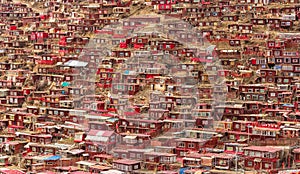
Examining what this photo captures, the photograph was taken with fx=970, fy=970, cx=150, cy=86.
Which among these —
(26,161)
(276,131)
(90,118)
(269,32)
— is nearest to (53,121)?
(90,118)

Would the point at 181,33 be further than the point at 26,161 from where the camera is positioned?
Yes

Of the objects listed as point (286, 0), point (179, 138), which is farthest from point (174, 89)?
point (286, 0)

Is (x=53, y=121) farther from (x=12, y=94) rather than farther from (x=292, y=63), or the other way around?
(x=292, y=63)

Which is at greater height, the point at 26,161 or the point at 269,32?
the point at 269,32

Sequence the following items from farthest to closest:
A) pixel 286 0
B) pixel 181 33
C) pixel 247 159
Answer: pixel 286 0 < pixel 181 33 < pixel 247 159

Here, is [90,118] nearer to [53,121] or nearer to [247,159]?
[53,121]

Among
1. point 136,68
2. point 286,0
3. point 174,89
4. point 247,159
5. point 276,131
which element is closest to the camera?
point 247,159
